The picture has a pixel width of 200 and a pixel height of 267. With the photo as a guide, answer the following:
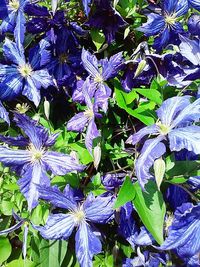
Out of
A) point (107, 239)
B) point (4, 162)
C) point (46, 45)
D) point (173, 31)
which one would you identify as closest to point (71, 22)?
point (46, 45)

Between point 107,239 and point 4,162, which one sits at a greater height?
point 4,162

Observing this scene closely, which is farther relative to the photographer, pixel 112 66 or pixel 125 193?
pixel 112 66

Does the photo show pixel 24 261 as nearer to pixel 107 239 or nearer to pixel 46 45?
pixel 107 239

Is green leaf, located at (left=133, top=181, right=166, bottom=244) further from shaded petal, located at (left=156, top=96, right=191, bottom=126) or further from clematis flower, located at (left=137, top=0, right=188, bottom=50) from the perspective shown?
clematis flower, located at (left=137, top=0, right=188, bottom=50)

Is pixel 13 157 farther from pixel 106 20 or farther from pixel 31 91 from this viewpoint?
pixel 106 20

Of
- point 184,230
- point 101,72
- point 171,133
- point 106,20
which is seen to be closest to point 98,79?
point 101,72

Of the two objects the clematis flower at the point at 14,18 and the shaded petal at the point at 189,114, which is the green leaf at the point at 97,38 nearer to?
the clematis flower at the point at 14,18

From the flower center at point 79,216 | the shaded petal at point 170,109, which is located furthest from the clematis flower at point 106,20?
the flower center at point 79,216
